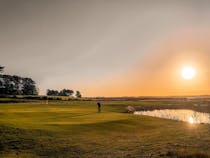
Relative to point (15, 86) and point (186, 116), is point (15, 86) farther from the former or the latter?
point (186, 116)

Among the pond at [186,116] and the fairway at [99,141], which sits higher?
the pond at [186,116]

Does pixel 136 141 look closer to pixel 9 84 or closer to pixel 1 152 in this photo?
pixel 1 152

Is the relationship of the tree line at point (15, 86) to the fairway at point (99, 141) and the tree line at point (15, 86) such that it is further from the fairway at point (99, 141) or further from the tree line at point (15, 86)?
the fairway at point (99, 141)

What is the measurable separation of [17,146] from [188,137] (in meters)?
16.6

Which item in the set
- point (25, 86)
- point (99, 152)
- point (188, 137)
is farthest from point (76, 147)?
point (25, 86)

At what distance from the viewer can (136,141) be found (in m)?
30.1

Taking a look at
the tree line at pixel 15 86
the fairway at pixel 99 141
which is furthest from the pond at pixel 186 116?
the tree line at pixel 15 86

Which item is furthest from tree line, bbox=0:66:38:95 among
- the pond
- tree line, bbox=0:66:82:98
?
the pond

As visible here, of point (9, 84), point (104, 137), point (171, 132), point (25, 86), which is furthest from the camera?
point (25, 86)

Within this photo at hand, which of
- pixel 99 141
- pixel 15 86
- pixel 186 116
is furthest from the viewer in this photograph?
pixel 15 86

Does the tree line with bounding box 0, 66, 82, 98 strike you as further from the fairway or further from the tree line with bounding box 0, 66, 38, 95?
the fairway

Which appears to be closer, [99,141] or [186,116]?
[99,141]

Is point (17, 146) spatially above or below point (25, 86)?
below

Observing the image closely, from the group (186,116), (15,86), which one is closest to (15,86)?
(15,86)
